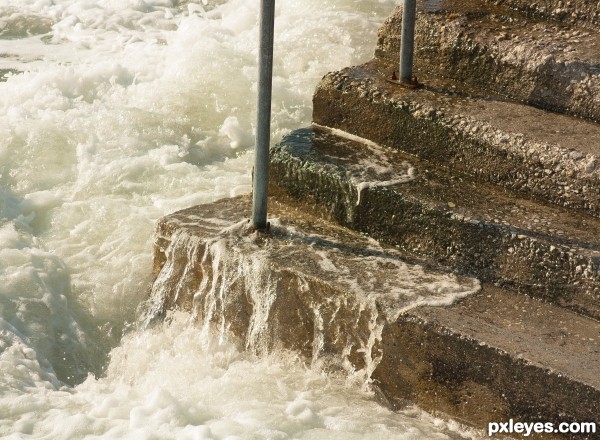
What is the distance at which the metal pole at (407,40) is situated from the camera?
4410 millimetres

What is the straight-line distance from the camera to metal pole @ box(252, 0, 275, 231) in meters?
3.66

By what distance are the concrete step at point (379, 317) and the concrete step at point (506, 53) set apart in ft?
3.52

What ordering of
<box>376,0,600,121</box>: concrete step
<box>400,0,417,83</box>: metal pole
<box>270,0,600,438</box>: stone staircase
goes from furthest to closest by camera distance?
<box>400,0,417,83</box>: metal pole
<box>376,0,600,121</box>: concrete step
<box>270,0,600,438</box>: stone staircase

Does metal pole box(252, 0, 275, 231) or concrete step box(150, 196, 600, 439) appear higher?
metal pole box(252, 0, 275, 231)

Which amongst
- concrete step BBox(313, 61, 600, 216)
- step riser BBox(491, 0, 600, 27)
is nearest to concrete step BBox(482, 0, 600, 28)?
step riser BBox(491, 0, 600, 27)

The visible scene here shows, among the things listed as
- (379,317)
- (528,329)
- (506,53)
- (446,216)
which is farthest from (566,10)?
(379,317)

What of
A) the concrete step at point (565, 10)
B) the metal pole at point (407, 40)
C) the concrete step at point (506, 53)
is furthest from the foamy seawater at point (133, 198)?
the concrete step at point (565, 10)

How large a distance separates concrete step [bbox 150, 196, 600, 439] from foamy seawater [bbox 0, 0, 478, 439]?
106 millimetres

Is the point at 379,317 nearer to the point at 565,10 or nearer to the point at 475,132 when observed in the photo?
the point at 475,132

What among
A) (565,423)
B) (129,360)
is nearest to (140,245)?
(129,360)

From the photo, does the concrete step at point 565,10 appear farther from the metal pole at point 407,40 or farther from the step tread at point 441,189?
the step tread at point 441,189

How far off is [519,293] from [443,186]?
616mm

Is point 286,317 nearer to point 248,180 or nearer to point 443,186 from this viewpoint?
point 443,186

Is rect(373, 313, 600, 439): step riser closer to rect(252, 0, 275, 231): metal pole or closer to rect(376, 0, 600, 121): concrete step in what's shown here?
rect(252, 0, 275, 231): metal pole
